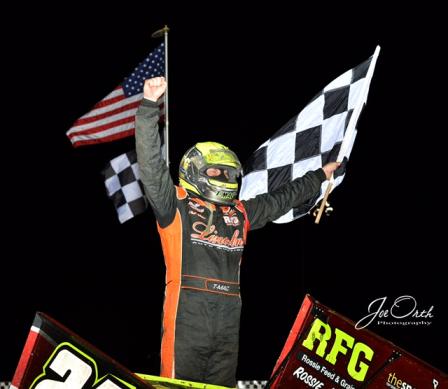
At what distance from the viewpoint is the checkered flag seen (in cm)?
326

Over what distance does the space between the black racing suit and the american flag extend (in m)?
1.97

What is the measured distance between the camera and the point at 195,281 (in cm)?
250

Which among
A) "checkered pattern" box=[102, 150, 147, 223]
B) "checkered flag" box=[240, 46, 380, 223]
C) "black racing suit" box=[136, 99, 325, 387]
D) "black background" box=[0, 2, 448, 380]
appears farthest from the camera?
"black background" box=[0, 2, 448, 380]

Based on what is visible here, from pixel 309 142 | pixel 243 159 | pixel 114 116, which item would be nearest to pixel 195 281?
pixel 309 142

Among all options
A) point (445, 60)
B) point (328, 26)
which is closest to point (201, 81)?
point (328, 26)

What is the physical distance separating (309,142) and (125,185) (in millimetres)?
1814

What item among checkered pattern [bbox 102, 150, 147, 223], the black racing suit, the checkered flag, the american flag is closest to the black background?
checkered pattern [bbox 102, 150, 147, 223]

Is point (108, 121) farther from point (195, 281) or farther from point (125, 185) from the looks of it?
point (195, 281)

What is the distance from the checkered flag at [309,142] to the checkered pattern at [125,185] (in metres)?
1.55

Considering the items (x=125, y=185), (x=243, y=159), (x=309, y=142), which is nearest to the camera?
(x=309, y=142)

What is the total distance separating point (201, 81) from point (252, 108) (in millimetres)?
444

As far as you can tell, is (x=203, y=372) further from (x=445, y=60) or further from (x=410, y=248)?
(x=445, y=60)

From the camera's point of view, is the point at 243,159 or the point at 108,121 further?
the point at 243,159

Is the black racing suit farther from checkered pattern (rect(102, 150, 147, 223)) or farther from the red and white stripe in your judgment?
checkered pattern (rect(102, 150, 147, 223))
